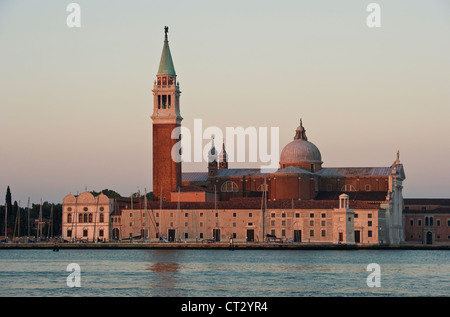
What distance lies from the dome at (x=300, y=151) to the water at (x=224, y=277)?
31.4 metres

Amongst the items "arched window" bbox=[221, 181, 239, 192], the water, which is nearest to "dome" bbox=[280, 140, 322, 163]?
"arched window" bbox=[221, 181, 239, 192]

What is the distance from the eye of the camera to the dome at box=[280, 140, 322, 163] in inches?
3898

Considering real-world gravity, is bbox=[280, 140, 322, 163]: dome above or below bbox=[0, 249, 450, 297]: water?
above

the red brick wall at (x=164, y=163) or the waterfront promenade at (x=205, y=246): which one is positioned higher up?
the red brick wall at (x=164, y=163)

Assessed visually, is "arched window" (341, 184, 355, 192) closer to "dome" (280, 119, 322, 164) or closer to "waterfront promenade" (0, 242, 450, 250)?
"dome" (280, 119, 322, 164)

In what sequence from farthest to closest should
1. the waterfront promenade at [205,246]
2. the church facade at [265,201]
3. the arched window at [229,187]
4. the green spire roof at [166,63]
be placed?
the arched window at [229,187] → the green spire roof at [166,63] → the church facade at [265,201] → the waterfront promenade at [205,246]

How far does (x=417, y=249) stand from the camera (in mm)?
92812

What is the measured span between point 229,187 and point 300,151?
9.33 m

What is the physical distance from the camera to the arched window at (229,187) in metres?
103

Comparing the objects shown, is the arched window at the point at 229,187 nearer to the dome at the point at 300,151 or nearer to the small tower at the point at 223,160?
the dome at the point at 300,151

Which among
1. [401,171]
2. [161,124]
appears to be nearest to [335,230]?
[401,171]

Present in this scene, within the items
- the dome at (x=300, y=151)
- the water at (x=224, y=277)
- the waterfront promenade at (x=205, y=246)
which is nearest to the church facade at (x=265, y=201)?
the dome at (x=300, y=151)
